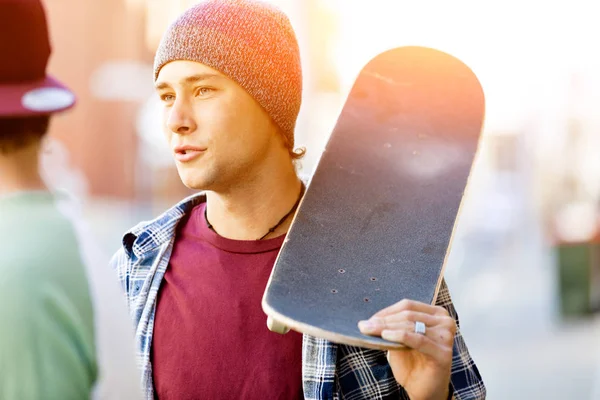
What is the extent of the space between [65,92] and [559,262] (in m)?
8.53

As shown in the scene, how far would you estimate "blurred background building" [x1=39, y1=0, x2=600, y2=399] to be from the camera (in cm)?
1525

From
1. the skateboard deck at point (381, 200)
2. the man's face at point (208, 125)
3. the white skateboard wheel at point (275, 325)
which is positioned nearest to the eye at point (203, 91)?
the man's face at point (208, 125)

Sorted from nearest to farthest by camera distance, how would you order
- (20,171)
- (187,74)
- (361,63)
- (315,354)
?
(20,171) → (315,354) → (187,74) → (361,63)

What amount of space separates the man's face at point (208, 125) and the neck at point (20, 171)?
0.54 m

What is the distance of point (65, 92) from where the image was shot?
2086 mm

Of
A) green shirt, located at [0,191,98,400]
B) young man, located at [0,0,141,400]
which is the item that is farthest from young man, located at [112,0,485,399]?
green shirt, located at [0,191,98,400]

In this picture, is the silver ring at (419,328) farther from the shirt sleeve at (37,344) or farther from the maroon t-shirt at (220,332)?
the shirt sleeve at (37,344)

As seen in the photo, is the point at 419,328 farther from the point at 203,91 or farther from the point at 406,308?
the point at 203,91

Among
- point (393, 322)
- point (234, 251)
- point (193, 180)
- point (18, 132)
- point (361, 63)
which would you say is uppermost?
point (18, 132)

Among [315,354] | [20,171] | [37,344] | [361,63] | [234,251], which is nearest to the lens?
[37,344]

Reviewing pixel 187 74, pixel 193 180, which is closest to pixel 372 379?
pixel 193 180

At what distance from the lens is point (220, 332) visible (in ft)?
7.88

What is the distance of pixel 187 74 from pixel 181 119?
0.13m

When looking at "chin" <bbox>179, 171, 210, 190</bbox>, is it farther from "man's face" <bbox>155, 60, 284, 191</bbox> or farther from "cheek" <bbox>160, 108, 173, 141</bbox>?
"cheek" <bbox>160, 108, 173, 141</bbox>
